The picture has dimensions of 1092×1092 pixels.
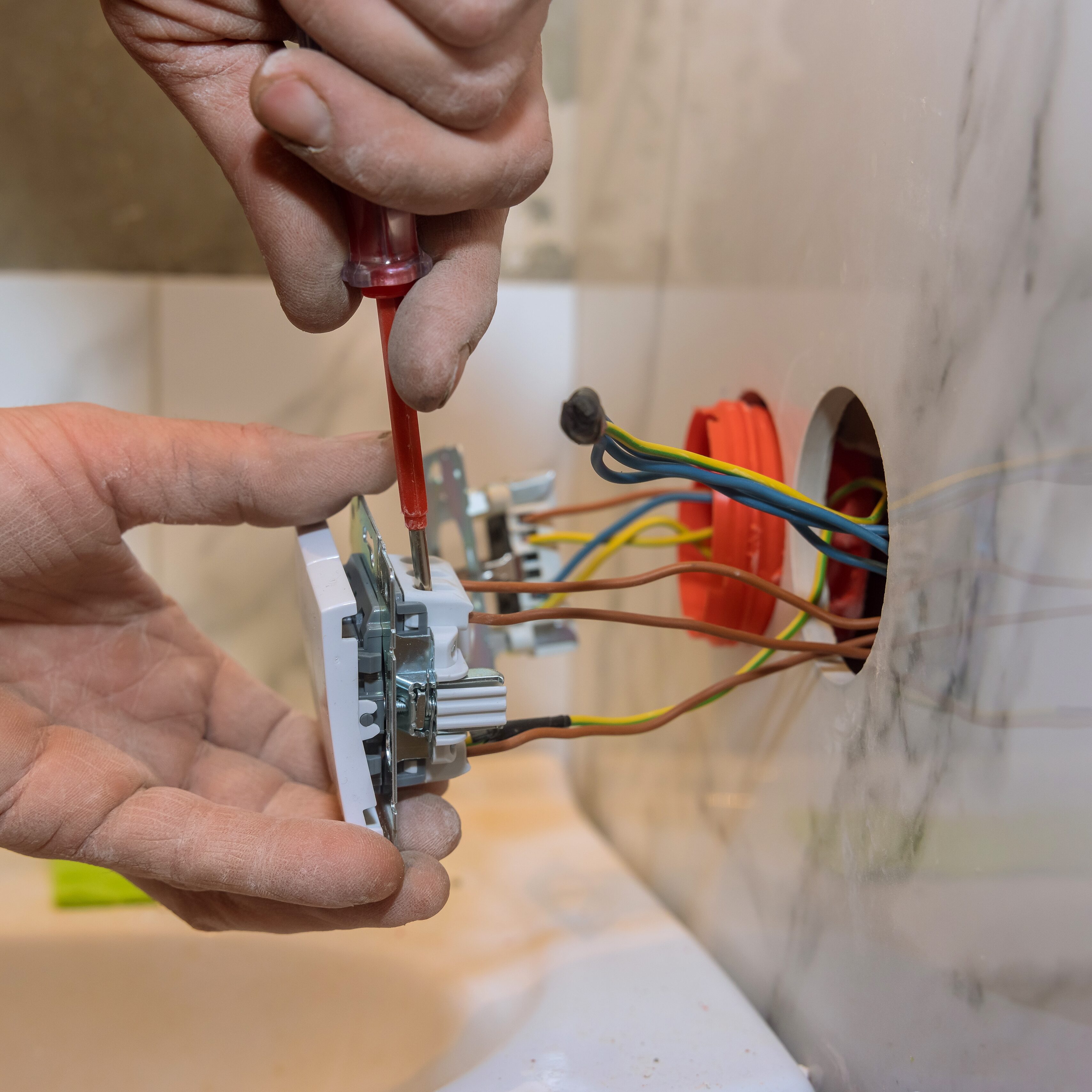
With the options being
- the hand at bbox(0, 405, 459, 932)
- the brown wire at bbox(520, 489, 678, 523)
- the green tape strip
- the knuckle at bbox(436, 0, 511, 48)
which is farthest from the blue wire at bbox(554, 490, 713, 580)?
the green tape strip

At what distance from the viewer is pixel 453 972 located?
23.1 inches

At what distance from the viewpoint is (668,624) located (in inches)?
16.8

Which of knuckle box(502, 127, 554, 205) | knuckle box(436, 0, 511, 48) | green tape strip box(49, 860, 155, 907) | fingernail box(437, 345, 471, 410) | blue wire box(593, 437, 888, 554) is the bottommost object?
green tape strip box(49, 860, 155, 907)

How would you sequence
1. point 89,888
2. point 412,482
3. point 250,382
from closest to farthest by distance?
1. point 412,482
2. point 89,888
3. point 250,382

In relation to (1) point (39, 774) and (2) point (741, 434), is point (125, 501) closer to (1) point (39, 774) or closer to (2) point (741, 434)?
(1) point (39, 774)

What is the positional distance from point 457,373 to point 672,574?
6.1 inches

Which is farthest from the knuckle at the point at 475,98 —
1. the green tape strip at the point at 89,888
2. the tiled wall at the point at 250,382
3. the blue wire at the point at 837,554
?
the green tape strip at the point at 89,888

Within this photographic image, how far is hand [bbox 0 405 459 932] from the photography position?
0.37 m

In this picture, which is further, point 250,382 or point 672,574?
point 250,382

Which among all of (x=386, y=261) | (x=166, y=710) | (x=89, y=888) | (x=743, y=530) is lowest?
(x=89, y=888)

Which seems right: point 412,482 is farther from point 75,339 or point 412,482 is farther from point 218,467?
point 75,339

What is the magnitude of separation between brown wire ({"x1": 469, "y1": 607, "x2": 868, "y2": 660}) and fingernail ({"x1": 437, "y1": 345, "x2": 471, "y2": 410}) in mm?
105

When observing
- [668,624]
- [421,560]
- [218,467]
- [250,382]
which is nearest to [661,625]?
[668,624]

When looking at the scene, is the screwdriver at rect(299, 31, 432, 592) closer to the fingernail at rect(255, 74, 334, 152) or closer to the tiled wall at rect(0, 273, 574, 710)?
the fingernail at rect(255, 74, 334, 152)
